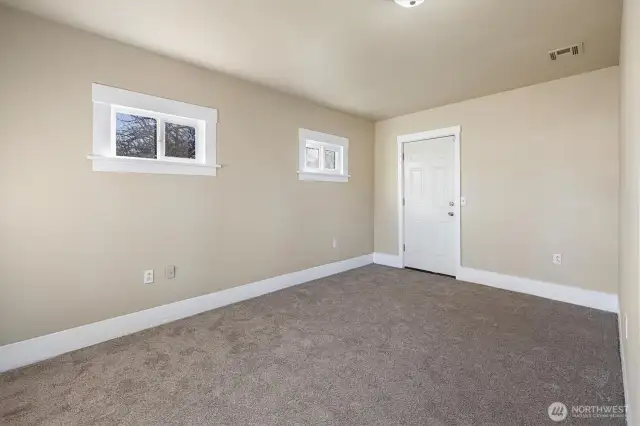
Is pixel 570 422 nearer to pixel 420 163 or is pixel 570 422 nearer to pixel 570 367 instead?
pixel 570 367

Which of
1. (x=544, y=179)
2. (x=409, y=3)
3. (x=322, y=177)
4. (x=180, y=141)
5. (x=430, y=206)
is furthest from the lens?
(x=430, y=206)

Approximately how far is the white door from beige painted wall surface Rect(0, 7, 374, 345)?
1842 millimetres

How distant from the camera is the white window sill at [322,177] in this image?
13.3 feet

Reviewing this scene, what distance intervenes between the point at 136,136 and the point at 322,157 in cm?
237

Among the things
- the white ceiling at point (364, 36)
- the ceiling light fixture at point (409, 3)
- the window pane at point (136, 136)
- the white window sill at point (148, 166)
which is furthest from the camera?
the window pane at point (136, 136)

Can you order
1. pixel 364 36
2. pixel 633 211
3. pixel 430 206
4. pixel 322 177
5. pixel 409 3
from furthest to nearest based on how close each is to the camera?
pixel 430 206, pixel 322 177, pixel 364 36, pixel 409 3, pixel 633 211

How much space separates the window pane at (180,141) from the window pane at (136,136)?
0.11m

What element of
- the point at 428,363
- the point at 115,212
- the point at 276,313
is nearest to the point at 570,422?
the point at 428,363

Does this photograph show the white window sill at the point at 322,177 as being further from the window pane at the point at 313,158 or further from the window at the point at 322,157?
the window pane at the point at 313,158

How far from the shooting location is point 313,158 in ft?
14.2

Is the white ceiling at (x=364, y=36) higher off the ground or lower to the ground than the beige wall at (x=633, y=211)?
higher

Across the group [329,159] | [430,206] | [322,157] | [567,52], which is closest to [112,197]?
[322,157]

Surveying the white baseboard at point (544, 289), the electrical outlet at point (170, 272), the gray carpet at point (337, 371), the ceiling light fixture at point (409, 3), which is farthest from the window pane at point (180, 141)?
the white baseboard at point (544, 289)

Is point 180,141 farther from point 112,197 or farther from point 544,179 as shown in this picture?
point 544,179
